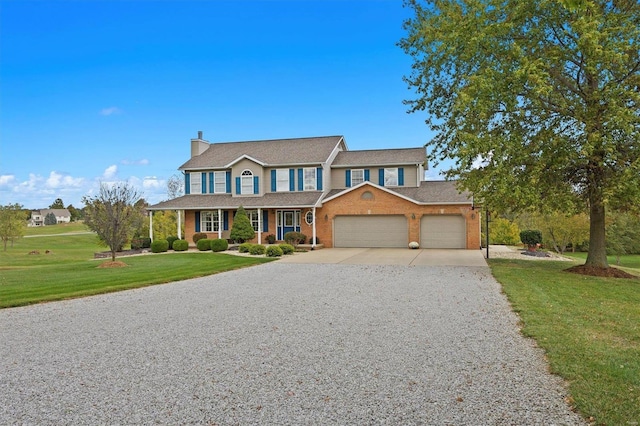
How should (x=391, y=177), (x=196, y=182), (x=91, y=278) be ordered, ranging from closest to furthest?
(x=91, y=278) → (x=391, y=177) → (x=196, y=182)

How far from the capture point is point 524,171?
15289 millimetres

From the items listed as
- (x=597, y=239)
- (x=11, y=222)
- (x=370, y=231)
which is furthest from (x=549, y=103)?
(x=11, y=222)

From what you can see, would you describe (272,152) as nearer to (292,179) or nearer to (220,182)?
(292,179)

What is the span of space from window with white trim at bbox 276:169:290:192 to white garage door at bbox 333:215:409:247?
4252 millimetres

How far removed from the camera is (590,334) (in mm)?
7289

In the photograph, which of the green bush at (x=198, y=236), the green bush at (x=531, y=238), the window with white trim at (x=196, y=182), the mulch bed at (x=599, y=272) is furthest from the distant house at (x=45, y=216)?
the mulch bed at (x=599, y=272)

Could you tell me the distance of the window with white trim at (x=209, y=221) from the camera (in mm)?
31000

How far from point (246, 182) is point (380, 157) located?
29.4 ft

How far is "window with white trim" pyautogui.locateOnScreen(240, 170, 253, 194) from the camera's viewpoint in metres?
30.9

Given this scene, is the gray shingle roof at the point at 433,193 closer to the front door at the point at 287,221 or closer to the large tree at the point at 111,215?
the front door at the point at 287,221

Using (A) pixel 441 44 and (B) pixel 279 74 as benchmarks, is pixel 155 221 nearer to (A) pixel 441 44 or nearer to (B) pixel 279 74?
(B) pixel 279 74

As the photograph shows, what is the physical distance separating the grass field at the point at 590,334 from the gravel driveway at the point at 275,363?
10.1 inches

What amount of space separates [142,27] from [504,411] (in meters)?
18.6

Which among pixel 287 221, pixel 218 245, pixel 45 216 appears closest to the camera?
pixel 218 245
